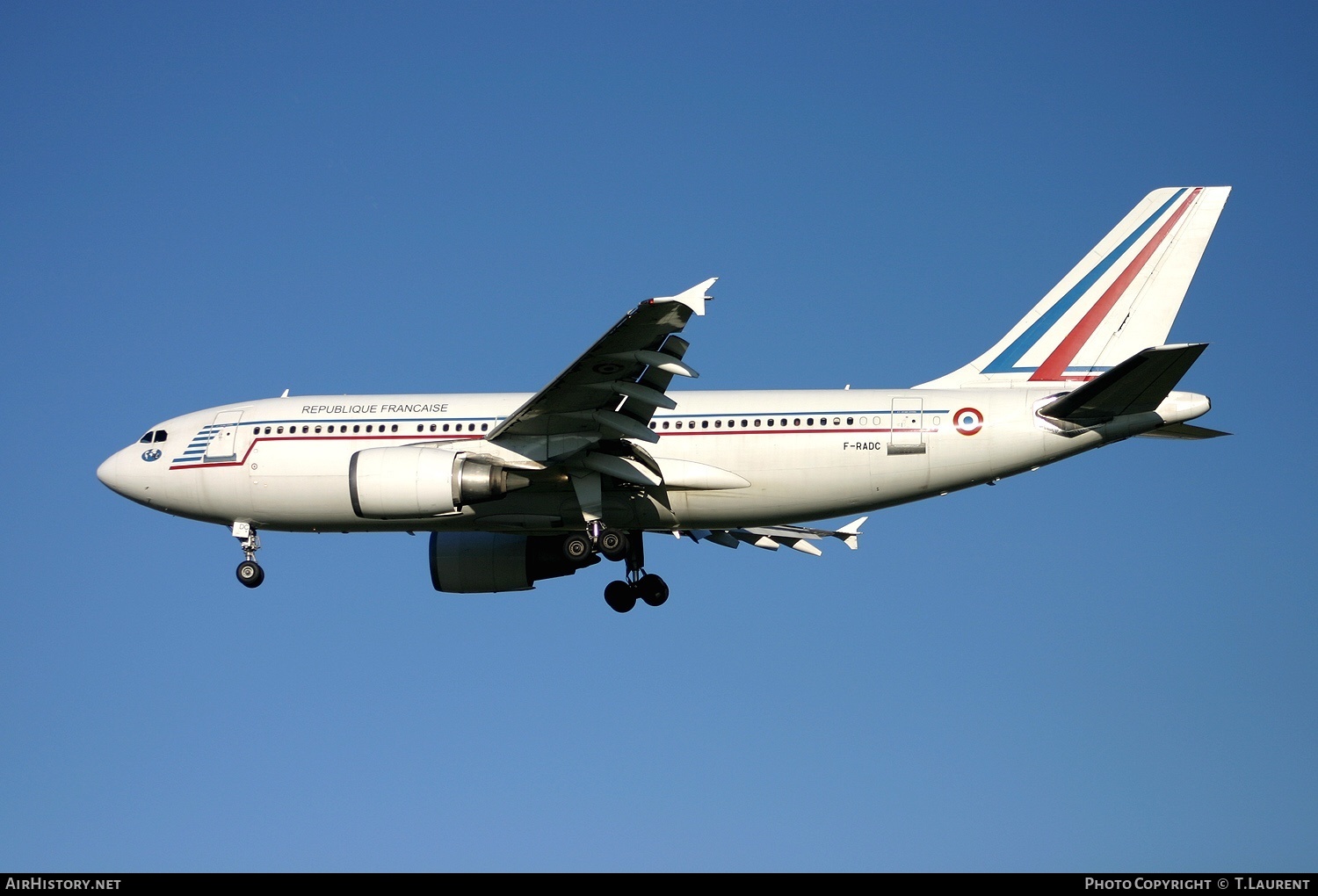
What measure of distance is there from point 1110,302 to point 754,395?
23.5ft

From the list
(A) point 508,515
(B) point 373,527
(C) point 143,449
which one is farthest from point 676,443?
(C) point 143,449

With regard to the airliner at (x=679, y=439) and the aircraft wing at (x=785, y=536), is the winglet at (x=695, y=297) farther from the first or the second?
the aircraft wing at (x=785, y=536)

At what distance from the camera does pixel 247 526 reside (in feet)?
103

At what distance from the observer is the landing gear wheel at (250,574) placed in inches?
1242

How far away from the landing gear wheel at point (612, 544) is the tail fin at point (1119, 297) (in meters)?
6.66

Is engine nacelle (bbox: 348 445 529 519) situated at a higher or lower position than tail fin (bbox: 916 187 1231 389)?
lower

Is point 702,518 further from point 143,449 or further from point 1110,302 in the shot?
point 143,449

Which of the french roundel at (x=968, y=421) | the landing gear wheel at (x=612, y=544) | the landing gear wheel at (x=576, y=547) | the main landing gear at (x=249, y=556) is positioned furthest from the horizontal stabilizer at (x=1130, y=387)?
the main landing gear at (x=249, y=556)

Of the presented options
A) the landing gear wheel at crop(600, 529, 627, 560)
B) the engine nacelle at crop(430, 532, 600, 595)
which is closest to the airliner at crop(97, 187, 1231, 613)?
the landing gear wheel at crop(600, 529, 627, 560)

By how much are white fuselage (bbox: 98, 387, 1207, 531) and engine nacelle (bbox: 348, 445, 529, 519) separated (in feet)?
2.36

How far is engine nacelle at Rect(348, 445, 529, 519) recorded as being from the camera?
28.1m

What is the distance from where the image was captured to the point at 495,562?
33125 mm

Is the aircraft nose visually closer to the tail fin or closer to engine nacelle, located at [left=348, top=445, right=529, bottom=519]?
engine nacelle, located at [left=348, top=445, right=529, bottom=519]
